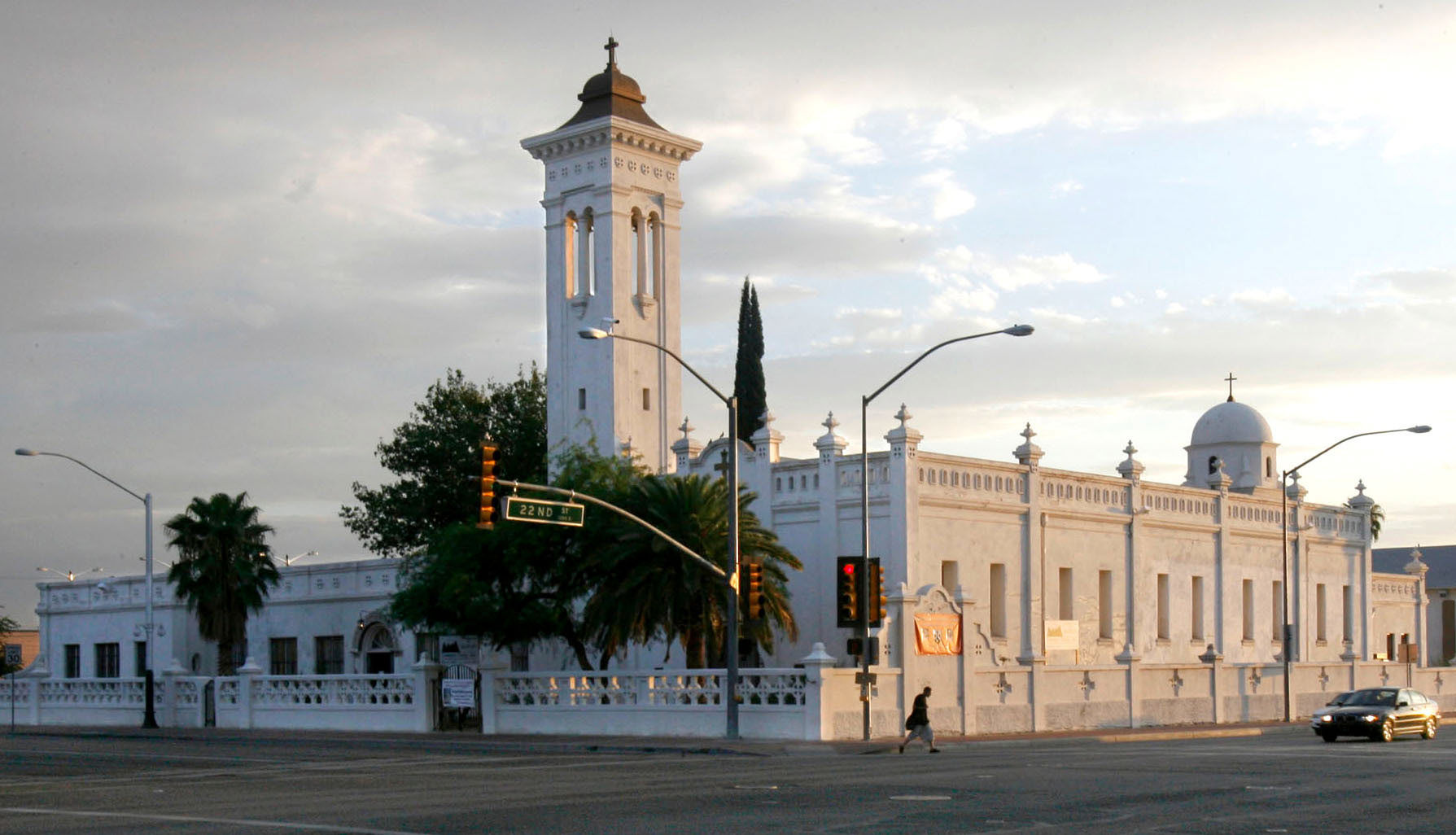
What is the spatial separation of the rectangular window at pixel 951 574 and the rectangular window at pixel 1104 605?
286 inches

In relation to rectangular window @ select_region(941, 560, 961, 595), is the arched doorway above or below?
below

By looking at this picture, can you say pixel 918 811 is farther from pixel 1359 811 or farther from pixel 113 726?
pixel 113 726

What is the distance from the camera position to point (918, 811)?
20.1 metres

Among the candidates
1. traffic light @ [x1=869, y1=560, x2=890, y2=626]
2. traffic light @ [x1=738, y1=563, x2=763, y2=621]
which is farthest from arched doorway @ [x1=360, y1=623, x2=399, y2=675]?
traffic light @ [x1=869, y1=560, x2=890, y2=626]

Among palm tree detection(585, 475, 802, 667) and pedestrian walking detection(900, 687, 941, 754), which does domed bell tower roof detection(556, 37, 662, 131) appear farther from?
pedestrian walking detection(900, 687, 941, 754)

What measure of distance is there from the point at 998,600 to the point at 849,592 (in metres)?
15.2

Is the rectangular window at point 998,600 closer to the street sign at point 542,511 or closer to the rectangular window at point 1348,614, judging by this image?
the street sign at point 542,511

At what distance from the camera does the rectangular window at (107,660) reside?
235ft

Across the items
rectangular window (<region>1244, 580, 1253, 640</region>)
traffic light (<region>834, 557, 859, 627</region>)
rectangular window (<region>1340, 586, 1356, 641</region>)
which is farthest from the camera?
rectangular window (<region>1340, 586, 1356, 641</region>)

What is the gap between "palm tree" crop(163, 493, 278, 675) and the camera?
2249 inches

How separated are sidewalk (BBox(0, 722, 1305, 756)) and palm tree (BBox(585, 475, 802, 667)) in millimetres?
3042

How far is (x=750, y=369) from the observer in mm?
67062

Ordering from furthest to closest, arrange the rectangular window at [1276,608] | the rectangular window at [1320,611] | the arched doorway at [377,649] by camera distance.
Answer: the rectangular window at [1320,611] → the arched doorway at [377,649] → the rectangular window at [1276,608]

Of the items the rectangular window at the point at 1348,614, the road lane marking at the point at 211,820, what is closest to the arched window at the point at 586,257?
the rectangular window at the point at 1348,614
